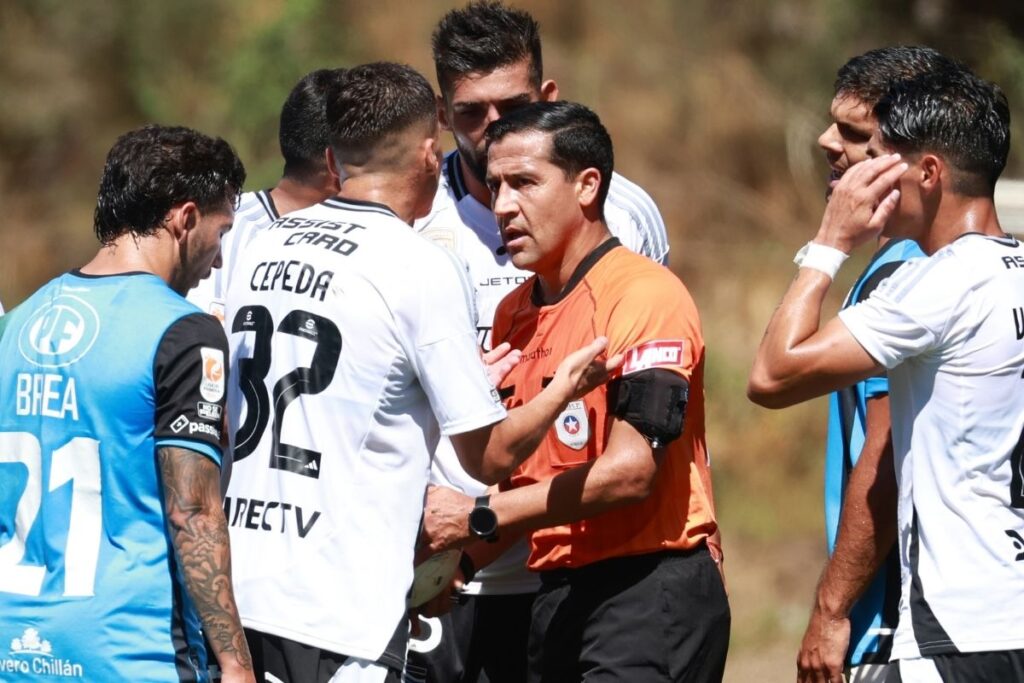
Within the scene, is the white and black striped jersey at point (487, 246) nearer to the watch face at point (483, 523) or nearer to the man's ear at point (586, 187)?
the man's ear at point (586, 187)

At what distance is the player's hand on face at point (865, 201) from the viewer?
3881 mm

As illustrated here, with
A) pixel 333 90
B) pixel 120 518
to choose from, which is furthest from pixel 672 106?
pixel 120 518

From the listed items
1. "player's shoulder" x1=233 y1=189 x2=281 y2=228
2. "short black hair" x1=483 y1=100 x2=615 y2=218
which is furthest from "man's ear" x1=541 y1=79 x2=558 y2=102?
"player's shoulder" x1=233 y1=189 x2=281 y2=228

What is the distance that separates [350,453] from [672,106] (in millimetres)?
10965

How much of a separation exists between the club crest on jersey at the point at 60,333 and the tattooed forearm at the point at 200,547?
1.10 feet

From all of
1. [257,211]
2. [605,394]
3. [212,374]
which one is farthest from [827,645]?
[257,211]

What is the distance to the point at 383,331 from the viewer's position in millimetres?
3824

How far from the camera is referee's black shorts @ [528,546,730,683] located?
4082 millimetres

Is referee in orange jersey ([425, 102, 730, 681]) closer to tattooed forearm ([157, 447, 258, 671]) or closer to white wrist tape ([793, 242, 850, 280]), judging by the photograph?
white wrist tape ([793, 242, 850, 280])

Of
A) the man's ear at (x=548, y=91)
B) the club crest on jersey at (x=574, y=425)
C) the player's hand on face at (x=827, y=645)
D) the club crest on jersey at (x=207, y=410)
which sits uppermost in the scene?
the man's ear at (x=548, y=91)

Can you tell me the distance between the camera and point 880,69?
4574 mm

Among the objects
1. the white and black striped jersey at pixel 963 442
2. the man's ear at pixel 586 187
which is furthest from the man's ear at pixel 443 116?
the white and black striped jersey at pixel 963 442

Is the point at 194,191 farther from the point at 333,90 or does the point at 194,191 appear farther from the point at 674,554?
the point at 674,554

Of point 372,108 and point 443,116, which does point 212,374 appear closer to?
point 372,108
